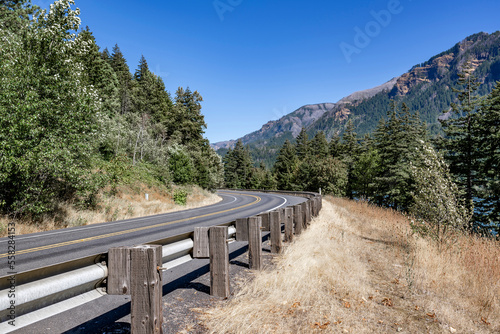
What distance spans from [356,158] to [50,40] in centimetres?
5793

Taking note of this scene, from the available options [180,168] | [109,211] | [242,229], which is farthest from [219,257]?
[180,168]

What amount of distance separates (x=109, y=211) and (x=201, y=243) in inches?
520

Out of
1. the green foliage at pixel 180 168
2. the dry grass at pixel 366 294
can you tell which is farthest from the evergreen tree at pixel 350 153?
the dry grass at pixel 366 294

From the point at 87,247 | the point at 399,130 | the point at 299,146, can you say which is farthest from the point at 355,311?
the point at 299,146

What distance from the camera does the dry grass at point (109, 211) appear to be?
10344 millimetres

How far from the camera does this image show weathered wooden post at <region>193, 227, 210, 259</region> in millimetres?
3635

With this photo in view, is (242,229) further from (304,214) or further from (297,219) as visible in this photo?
(304,214)

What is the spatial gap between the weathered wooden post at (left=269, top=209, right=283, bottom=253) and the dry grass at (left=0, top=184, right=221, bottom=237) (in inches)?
359

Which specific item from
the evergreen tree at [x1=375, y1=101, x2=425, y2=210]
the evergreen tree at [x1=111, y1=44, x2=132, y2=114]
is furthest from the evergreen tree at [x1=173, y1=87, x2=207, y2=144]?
the evergreen tree at [x1=375, y1=101, x2=425, y2=210]

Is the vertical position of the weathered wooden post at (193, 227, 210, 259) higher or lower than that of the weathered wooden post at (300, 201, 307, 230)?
higher

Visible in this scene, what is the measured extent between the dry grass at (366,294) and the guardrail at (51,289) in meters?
1.50

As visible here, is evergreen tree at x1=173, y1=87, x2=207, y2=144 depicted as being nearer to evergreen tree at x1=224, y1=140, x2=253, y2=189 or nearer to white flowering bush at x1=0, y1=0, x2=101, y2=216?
white flowering bush at x1=0, y1=0, x2=101, y2=216

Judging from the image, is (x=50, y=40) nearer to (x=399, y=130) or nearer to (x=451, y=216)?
(x=451, y=216)

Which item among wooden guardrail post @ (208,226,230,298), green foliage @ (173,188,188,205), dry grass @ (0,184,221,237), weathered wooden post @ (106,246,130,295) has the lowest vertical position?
green foliage @ (173,188,188,205)
